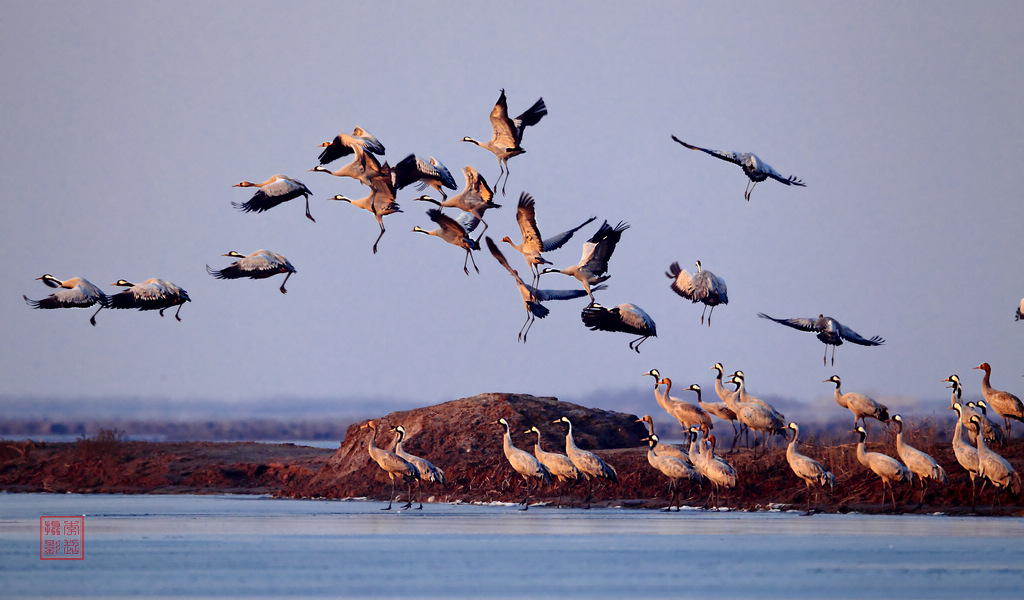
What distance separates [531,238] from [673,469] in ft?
16.0

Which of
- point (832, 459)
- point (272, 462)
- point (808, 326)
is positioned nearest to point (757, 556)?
point (832, 459)

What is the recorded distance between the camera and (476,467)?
82.5 ft

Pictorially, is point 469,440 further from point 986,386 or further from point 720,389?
point 986,386

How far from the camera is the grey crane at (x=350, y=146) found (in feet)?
73.6

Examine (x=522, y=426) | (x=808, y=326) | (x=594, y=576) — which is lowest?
(x=594, y=576)

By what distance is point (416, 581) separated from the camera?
42.7 feet

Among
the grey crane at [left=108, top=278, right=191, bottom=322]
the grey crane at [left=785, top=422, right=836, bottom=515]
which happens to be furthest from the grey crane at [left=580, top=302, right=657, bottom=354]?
the grey crane at [left=108, top=278, right=191, bottom=322]

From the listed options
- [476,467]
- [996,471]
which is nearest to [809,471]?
[996,471]

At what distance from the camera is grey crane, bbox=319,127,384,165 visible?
22438 millimetres

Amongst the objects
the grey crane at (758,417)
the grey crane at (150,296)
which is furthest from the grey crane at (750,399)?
the grey crane at (150,296)

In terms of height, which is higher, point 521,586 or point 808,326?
point 808,326

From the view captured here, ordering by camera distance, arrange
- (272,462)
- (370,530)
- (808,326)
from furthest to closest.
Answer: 1. (272,462)
2. (808,326)
3. (370,530)

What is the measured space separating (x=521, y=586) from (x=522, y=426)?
1371 centimetres

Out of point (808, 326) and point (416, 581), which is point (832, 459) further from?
point (416, 581)
